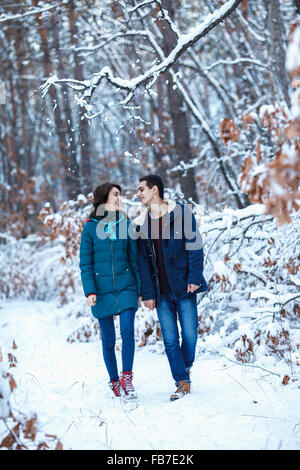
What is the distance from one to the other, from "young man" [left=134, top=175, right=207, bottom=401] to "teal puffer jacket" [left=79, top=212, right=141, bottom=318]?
0.44 ft

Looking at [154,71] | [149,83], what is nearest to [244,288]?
[149,83]

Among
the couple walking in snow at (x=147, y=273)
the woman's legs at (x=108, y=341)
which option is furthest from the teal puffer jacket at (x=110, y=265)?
the woman's legs at (x=108, y=341)

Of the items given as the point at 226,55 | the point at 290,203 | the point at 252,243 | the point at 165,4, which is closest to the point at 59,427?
the point at 290,203

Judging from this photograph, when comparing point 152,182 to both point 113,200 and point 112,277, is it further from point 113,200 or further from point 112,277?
point 112,277

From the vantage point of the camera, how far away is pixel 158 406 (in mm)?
3676

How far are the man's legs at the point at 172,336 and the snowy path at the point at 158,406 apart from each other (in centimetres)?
22

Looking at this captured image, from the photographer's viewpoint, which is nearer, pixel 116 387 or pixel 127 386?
pixel 127 386

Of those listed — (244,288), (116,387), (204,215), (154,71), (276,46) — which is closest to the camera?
(116,387)

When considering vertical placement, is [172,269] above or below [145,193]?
below

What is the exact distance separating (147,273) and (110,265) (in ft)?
1.07

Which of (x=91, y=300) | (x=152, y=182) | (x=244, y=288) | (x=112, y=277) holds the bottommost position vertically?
(x=244, y=288)

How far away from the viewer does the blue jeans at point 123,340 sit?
388 centimetres

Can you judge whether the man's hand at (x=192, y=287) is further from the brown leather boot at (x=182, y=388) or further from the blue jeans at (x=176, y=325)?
the brown leather boot at (x=182, y=388)
